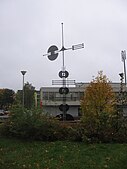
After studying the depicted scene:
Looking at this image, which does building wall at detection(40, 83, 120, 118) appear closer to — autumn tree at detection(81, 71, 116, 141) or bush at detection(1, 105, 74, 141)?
autumn tree at detection(81, 71, 116, 141)

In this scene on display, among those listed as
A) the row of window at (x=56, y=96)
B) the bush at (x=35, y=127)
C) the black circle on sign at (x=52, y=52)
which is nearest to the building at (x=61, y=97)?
the row of window at (x=56, y=96)

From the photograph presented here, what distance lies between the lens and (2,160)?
33.8ft

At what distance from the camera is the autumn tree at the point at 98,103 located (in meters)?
13.8

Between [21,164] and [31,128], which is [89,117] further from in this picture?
[21,164]

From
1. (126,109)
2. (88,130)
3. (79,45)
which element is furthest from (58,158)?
(79,45)

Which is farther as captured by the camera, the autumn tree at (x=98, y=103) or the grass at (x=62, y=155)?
the autumn tree at (x=98, y=103)

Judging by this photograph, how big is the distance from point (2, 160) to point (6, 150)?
5.04 ft

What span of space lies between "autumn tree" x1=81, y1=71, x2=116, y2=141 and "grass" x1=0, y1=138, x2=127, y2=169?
5.48 feet

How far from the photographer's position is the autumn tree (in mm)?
13844

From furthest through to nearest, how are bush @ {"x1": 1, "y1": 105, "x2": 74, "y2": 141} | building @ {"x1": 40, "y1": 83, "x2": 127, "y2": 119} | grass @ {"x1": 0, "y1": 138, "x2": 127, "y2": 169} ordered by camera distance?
building @ {"x1": 40, "y1": 83, "x2": 127, "y2": 119} < bush @ {"x1": 1, "y1": 105, "x2": 74, "y2": 141} < grass @ {"x1": 0, "y1": 138, "x2": 127, "y2": 169}

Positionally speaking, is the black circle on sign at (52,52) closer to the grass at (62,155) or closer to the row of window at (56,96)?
the grass at (62,155)

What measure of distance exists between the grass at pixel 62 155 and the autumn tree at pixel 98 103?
1.67 metres

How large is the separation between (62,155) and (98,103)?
13.6m

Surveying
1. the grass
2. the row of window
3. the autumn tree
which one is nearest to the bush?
the grass
